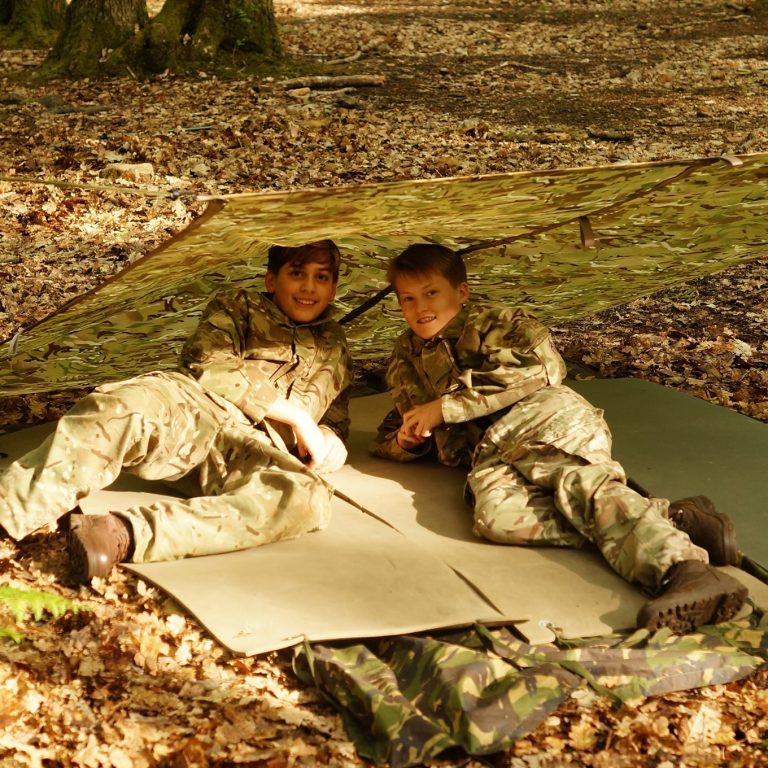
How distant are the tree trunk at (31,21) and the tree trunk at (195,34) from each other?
2322 mm

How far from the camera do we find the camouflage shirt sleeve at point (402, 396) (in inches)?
157

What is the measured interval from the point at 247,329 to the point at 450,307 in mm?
756

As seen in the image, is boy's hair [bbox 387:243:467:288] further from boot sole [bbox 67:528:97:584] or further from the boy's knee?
boot sole [bbox 67:528:97:584]

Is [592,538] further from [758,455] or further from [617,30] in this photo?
[617,30]

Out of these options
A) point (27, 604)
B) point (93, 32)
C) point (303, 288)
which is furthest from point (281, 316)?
point (93, 32)

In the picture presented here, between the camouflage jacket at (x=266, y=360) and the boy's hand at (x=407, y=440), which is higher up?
the camouflage jacket at (x=266, y=360)

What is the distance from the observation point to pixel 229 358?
3.77 meters

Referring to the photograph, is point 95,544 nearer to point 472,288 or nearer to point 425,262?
point 425,262

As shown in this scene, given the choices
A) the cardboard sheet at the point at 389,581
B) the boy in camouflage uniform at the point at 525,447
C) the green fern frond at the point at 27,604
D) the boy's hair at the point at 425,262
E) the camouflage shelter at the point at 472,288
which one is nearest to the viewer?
the camouflage shelter at the point at 472,288

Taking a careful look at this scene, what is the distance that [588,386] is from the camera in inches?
196

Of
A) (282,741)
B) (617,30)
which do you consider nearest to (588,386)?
(282,741)

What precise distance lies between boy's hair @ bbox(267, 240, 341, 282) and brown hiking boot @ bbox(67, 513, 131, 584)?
123 centimetres

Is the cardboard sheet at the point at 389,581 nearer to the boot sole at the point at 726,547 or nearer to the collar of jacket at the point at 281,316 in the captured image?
the boot sole at the point at 726,547

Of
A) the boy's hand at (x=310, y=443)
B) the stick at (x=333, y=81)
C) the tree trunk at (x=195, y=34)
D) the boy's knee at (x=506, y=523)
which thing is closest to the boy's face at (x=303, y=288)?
the boy's hand at (x=310, y=443)
